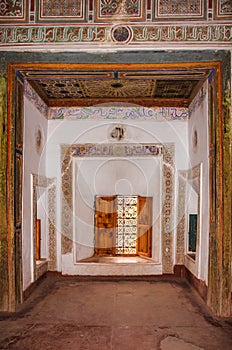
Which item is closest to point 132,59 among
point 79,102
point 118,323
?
point 79,102

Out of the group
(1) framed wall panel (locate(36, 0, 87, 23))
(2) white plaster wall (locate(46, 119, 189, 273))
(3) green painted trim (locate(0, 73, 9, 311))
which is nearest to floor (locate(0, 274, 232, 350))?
(3) green painted trim (locate(0, 73, 9, 311))

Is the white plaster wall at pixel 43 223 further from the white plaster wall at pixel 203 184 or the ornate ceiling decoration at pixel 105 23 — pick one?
the ornate ceiling decoration at pixel 105 23

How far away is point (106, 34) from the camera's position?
4.68 m

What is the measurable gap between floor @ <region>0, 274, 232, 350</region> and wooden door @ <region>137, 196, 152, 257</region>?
1.29 metres

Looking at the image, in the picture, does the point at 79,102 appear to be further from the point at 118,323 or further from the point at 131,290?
the point at 118,323

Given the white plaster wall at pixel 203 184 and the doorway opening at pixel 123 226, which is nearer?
the white plaster wall at pixel 203 184

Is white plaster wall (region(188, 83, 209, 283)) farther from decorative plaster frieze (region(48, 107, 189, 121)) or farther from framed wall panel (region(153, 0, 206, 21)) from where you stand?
framed wall panel (region(153, 0, 206, 21))

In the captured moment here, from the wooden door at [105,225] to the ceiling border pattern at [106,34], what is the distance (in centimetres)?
385

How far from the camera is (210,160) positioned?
200 inches

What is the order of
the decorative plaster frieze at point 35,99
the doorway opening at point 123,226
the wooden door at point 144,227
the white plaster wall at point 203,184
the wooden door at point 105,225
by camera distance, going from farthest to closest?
the wooden door at point 105,225 < the doorway opening at point 123,226 < the wooden door at point 144,227 < the decorative plaster frieze at point 35,99 < the white plaster wall at point 203,184

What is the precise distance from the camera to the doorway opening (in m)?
7.61

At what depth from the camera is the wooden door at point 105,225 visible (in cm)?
789

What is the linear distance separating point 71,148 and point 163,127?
175 cm

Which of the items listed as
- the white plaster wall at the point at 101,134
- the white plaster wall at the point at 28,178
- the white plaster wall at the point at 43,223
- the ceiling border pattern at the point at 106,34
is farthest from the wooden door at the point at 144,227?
the ceiling border pattern at the point at 106,34
